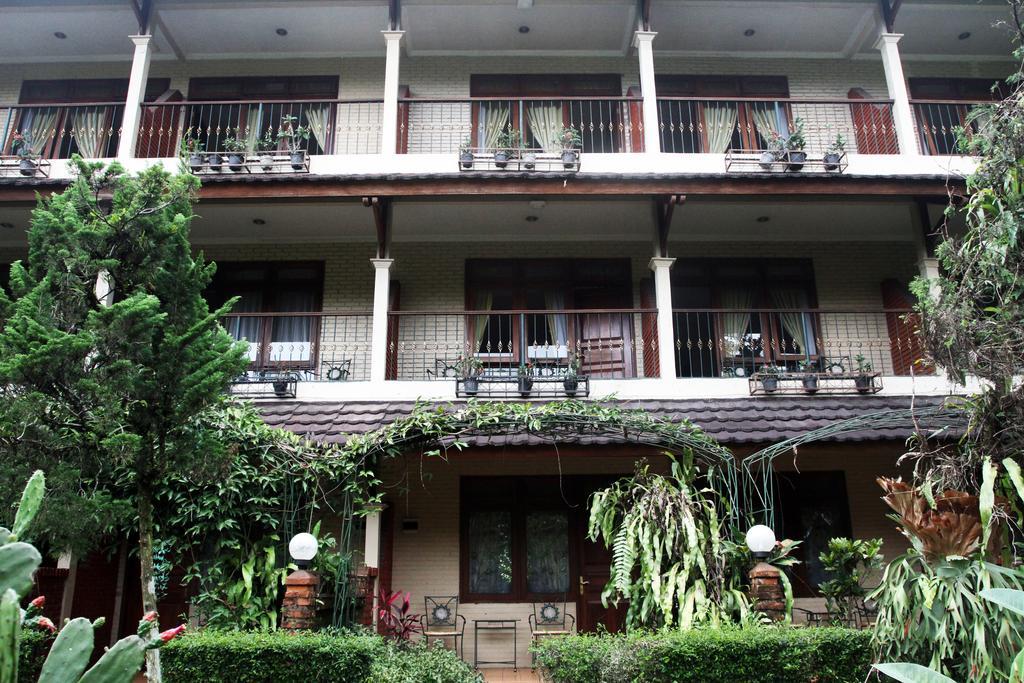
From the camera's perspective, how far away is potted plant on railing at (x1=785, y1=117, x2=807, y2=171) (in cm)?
973

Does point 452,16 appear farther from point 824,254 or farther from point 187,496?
point 187,496

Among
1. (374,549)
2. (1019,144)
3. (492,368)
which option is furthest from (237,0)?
(1019,144)

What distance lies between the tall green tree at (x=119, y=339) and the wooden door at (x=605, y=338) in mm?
5484

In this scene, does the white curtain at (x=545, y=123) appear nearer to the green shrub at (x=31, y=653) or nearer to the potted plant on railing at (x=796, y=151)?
the potted plant on railing at (x=796, y=151)

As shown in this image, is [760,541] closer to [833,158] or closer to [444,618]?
[444,618]

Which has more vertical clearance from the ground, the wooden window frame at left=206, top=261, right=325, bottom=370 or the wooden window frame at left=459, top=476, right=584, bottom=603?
the wooden window frame at left=206, top=261, right=325, bottom=370

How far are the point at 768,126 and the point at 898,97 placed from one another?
1.69 metres

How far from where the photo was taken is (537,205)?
10.3 metres

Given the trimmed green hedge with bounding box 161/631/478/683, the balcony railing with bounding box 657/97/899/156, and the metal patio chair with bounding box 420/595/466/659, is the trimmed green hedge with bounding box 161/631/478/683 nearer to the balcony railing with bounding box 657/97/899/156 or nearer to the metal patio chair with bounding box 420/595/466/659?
the metal patio chair with bounding box 420/595/466/659

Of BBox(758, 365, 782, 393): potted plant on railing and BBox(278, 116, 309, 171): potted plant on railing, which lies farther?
BBox(278, 116, 309, 171): potted plant on railing

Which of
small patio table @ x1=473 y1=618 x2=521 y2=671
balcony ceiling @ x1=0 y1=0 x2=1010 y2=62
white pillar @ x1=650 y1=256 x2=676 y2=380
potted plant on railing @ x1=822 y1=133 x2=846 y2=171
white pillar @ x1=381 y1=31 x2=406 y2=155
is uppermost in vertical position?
balcony ceiling @ x1=0 y1=0 x2=1010 y2=62

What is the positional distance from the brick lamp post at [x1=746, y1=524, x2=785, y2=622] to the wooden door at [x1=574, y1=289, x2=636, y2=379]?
3977 millimetres

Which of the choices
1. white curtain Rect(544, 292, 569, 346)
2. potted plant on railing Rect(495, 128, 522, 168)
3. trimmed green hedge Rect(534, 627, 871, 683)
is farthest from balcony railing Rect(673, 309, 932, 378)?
trimmed green hedge Rect(534, 627, 871, 683)

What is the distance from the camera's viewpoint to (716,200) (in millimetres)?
10125
